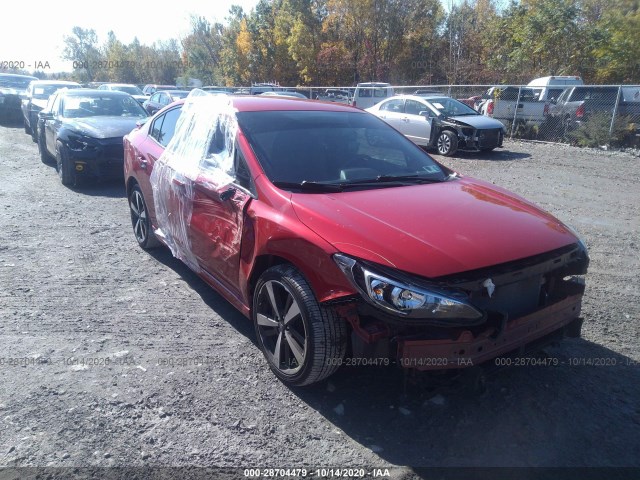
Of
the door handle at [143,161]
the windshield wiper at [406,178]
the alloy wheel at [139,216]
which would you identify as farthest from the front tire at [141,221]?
the windshield wiper at [406,178]

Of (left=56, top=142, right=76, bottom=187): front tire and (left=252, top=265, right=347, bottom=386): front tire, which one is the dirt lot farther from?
(left=56, top=142, right=76, bottom=187): front tire

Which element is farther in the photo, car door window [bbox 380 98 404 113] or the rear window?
car door window [bbox 380 98 404 113]

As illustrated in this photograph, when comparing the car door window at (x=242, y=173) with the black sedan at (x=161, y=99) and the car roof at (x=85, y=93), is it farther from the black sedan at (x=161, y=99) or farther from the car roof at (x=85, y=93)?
the black sedan at (x=161, y=99)

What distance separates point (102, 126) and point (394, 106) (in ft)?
29.8

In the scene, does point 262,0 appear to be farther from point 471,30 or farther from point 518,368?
point 518,368

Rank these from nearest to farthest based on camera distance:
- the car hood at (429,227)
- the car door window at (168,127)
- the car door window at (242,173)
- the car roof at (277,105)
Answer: the car hood at (429,227), the car door window at (242,173), the car roof at (277,105), the car door window at (168,127)

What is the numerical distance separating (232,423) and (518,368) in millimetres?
1933

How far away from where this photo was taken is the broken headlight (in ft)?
8.63

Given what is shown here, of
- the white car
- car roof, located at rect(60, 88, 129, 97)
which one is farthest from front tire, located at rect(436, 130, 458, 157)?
car roof, located at rect(60, 88, 129, 97)

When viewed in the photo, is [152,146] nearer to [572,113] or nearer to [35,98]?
[35,98]

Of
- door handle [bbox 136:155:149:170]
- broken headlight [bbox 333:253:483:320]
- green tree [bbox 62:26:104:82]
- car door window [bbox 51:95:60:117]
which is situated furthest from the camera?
green tree [bbox 62:26:104:82]

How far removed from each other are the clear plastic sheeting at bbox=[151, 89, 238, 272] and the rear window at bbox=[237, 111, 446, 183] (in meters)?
0.26

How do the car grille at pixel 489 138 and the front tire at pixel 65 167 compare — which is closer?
the front tire at pixel 65 167

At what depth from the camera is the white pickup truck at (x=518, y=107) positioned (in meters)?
17.5
